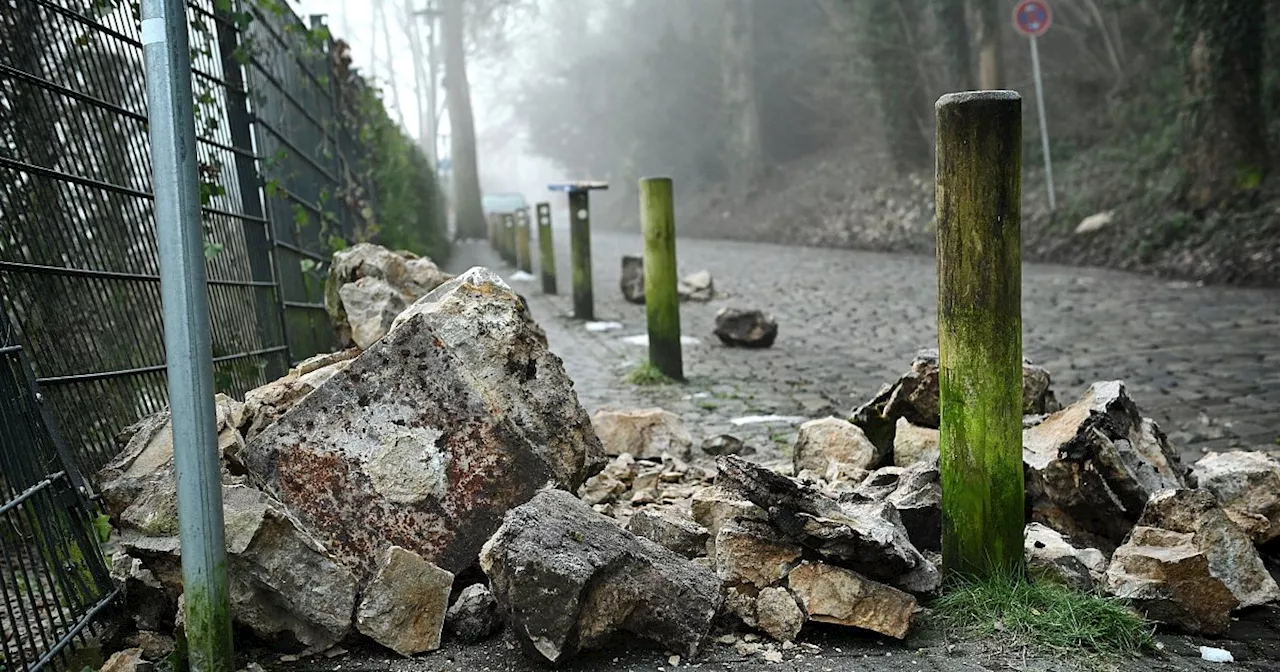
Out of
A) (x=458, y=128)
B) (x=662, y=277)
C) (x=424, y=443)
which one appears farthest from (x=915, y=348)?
(x=458, y=128)

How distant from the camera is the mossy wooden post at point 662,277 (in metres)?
→ 7.32

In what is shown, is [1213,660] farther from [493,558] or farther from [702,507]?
[493,558]

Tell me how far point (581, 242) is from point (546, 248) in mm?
2837

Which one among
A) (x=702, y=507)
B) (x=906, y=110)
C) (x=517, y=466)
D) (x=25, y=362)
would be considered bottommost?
(x=702, y=507)

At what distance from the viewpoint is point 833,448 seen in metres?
4.28

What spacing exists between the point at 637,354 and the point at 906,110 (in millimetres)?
15216

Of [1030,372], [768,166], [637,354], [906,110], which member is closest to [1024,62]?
[906,110]

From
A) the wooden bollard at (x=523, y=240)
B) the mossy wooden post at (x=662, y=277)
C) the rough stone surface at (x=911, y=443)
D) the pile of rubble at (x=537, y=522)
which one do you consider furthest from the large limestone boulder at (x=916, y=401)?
the wooden bollard at (x=523, y=240)

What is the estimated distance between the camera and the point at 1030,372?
4438mm

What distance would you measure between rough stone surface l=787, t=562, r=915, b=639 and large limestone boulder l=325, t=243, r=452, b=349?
263 cm

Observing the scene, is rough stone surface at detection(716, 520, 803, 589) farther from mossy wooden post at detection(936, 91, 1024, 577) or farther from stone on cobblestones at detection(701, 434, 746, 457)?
stone on cobblestones at detection(701, 434, 746, 457)

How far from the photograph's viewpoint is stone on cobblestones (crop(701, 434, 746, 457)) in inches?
200

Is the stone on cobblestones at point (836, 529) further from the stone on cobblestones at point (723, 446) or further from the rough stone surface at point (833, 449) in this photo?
the stone on cobblestones at point (723, 446)

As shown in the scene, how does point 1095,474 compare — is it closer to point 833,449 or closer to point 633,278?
point 833,449
